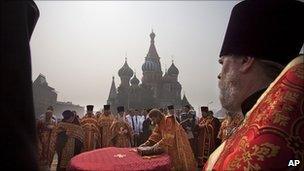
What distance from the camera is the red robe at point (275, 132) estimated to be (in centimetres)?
142

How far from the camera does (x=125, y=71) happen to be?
72.1 m

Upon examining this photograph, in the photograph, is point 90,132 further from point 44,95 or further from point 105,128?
point 44,95

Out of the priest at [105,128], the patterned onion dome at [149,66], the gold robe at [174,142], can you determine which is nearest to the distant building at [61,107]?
the patterned onion dome at [149,66]

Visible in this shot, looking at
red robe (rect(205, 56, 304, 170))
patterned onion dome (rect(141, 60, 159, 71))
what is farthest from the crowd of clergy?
patterned onion dome (rect(141, 60, 159, 71))

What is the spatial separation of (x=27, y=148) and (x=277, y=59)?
1527 mm

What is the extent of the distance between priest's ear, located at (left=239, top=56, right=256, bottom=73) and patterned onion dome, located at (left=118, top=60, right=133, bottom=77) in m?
70.2

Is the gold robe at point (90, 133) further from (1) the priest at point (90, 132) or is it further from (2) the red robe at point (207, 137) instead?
(2) the red robe at point (207, 137)

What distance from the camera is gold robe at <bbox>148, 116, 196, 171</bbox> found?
7575 millimetres

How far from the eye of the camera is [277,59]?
205 cm

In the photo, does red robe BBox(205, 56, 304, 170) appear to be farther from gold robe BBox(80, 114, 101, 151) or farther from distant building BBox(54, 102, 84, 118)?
distant building BBox(54, 102, 84, 118)

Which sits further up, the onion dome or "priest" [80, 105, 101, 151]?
the onion dome

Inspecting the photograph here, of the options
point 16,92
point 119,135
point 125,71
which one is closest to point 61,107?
point 125,71

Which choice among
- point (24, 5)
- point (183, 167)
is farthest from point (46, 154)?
point (24, 5)

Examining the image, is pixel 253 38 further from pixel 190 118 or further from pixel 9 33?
pixel 190 118
